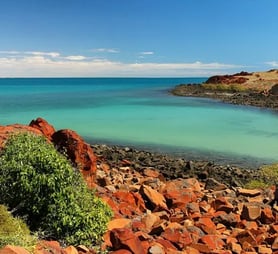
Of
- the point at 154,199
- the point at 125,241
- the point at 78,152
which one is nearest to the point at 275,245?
the point at 125,241

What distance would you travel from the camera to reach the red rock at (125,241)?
31.0ft

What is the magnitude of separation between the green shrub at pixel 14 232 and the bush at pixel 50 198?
665mm

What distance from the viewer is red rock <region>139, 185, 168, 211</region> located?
13.7 m

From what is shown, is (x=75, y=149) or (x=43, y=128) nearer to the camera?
(x=75, y=149)

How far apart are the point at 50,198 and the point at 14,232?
5.41ft

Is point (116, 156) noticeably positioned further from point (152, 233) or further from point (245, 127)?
point (245, 127)

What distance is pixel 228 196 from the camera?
16047 millimetres

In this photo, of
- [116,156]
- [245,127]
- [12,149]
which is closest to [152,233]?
[12,149]

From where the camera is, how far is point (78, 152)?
52.1 feet

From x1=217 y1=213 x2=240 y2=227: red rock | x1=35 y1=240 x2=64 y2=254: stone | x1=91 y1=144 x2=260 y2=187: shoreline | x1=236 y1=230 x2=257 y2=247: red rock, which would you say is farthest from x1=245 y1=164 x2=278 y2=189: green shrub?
x1=35 y1=240 x2=64 y2=254: stone

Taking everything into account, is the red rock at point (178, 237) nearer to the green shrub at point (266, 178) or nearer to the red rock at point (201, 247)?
the red rock at point (201, 247)

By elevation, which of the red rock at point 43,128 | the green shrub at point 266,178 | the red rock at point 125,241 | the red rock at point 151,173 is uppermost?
the red rock at point 43,128

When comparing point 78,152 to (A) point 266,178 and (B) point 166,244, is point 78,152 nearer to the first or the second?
(B) point 166,244

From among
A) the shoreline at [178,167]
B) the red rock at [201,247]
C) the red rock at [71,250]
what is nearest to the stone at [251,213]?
the red rock at [201,247]
